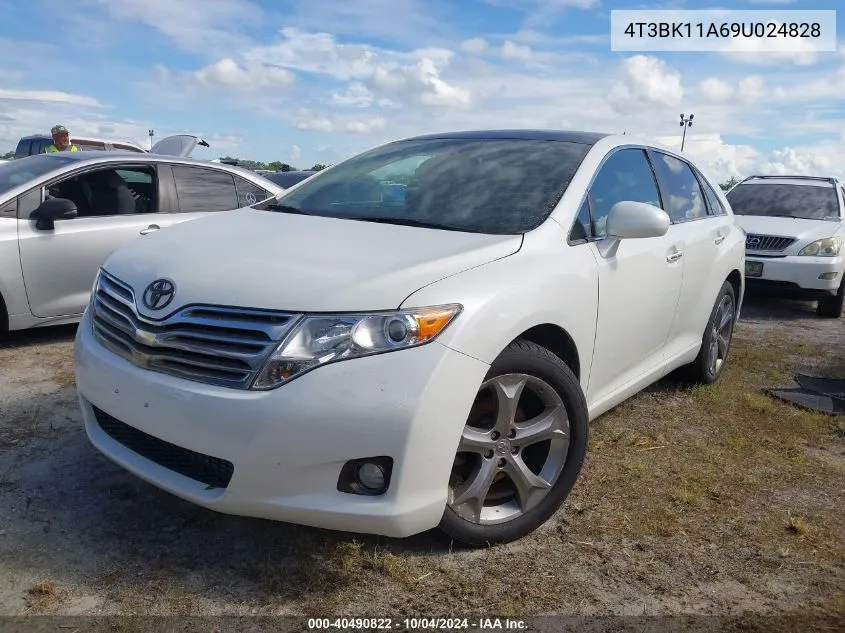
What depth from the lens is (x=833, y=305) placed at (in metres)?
8.09

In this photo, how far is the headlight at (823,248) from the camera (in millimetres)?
7918

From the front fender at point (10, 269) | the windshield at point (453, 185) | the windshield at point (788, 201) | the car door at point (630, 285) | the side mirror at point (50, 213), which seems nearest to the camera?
the windshield at point (453, 185)

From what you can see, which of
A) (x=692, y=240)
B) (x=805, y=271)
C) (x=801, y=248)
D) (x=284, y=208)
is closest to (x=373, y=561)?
(x=284, y=208)

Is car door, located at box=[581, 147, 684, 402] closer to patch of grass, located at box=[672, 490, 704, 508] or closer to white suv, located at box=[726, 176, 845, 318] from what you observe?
patch of grass, located at box=[672, 490, 704, 508]

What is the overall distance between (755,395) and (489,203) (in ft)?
8.97

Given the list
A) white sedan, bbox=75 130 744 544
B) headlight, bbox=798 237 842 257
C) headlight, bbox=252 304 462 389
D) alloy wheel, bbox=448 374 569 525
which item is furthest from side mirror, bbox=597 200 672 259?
headlight, bbox=798 237 842 257

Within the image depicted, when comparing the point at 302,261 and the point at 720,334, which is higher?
the point at 302,261

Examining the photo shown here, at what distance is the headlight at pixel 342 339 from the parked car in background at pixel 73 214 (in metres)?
3.60

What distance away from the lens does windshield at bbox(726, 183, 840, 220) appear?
8.80m

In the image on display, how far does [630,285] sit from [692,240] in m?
1.03

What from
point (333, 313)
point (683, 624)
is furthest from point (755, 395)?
point (333, 313)

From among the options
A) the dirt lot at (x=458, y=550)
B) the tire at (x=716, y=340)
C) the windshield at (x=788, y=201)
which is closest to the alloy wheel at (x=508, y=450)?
the dirt lot at (x=458, y=550)

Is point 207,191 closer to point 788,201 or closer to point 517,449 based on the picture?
point 517,449

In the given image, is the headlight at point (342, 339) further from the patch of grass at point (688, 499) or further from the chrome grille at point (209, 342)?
the patch of grass at point (688, 499)
